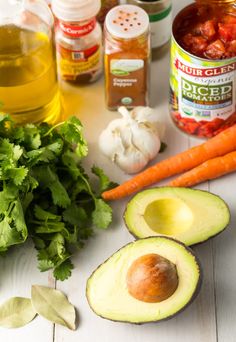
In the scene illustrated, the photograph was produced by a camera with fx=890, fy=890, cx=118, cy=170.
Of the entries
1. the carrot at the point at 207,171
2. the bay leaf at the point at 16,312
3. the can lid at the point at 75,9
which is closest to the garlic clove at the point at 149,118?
the carrot at the point at 207,171

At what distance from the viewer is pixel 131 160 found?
1.74 metres

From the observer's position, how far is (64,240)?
5.31 ft

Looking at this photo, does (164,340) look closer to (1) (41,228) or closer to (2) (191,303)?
(2) (191,303)

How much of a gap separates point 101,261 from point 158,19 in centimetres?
55

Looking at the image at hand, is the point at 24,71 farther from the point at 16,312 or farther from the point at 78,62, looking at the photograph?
the point at 16,312

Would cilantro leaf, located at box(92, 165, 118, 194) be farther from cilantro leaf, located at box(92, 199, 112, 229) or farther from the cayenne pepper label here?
the cayenne pepper label

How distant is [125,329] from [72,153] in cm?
37

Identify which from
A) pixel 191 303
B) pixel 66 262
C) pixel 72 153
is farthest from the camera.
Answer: pixel 72 153

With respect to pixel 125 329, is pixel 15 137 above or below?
above

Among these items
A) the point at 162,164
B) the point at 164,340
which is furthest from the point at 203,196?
the point at 164,340

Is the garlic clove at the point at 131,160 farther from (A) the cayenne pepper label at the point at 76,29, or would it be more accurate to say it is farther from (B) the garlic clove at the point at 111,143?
(A) the cayenne pepper label at the point at 76,29

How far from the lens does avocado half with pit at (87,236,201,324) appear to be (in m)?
1.47

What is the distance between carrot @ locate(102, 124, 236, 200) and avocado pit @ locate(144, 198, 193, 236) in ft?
0.35

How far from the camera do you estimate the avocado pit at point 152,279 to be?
1469mm
